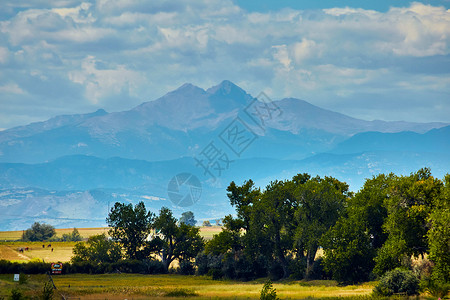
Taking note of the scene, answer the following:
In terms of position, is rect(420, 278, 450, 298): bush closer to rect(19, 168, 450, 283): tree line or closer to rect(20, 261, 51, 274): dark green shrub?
rect(19, 168, 450, 283): tree line

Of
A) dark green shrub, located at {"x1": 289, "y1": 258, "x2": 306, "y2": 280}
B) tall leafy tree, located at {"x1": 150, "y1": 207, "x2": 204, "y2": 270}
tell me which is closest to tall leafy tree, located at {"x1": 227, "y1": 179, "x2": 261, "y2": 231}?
dark green shrub, located at {"x1": 289, "y1": 258, "x2": 306, "y2": 280}

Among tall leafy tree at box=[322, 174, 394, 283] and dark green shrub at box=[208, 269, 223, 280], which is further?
dark green shrub at box=[208, 269, 223, 280]

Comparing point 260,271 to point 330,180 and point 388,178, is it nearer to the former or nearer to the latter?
point 330,180

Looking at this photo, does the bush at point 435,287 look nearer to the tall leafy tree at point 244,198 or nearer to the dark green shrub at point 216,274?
the tall leafy tree at point 244,198

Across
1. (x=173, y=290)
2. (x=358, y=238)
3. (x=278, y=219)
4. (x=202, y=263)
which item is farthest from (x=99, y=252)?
(x=358, y=238)

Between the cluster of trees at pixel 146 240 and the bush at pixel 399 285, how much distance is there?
5982cm

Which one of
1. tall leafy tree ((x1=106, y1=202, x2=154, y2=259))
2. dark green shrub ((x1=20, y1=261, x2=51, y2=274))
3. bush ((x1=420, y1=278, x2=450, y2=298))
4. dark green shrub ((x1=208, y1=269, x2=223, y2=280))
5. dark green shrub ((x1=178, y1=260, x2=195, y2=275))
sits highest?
tall leafy tree ((x1=106, y1=202, x2=154, y2=259))

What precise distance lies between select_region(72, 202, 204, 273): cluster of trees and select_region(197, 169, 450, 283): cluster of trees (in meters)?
7.48

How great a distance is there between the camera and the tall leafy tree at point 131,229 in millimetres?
125688

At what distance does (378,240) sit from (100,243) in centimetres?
6018

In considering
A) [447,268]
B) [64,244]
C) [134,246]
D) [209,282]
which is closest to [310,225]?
[209,282]

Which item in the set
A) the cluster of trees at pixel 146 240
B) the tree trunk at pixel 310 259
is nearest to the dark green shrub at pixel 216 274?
the cluster of trees at pixel 146 240

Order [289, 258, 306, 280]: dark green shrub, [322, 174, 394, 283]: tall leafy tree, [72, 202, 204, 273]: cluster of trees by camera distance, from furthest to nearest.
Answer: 1. [72, 202, 204, 273]: cluster of trees
2. [289, 258, 306, 280]: dark green shrub
3. [322, 174, 394, 283]: tall leafy tree

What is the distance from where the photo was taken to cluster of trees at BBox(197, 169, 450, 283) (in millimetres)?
73875
